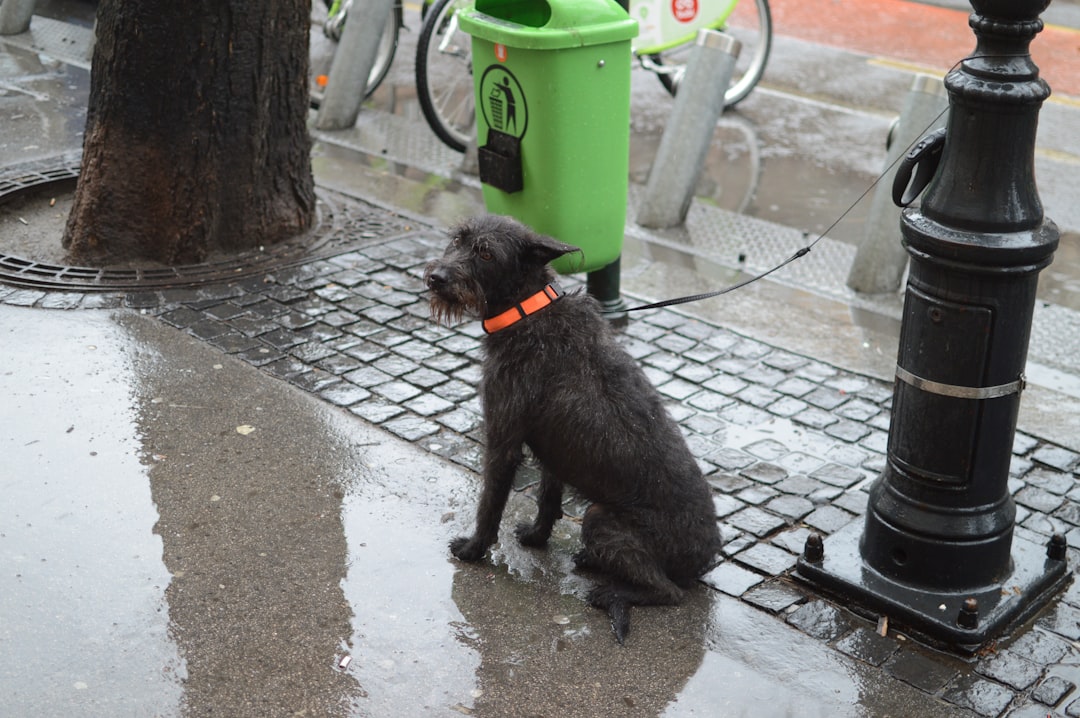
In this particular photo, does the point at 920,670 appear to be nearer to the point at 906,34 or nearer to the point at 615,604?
the point at 615,604

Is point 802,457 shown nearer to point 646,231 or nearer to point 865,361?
point 865,361

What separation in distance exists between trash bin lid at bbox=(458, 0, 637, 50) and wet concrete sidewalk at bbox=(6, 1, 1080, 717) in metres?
1.46

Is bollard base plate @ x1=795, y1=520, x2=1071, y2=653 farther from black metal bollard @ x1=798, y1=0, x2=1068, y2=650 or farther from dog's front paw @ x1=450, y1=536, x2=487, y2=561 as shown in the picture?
dog's front paw @ x1=450, y1=536, x2=487, y2=561

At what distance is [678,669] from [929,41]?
1205 cm

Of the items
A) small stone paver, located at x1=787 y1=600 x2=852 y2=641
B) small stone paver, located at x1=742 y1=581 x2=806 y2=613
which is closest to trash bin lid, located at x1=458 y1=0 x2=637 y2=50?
small stone paver, located at x1=742 y1=581 x2=806 y2=613

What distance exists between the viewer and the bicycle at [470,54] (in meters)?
8.84

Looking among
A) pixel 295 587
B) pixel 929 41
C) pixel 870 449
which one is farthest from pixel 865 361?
pixel 929 41

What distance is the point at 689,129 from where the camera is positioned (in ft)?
25.4

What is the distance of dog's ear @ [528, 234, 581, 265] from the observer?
398 cm

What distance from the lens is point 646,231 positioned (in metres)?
7.75

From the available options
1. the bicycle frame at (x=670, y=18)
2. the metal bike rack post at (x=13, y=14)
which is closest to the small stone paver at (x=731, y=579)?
the bicycle frame at (x=670, y=18)

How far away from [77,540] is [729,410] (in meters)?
2.81

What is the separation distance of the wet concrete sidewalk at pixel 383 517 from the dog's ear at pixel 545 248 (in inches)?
42.6

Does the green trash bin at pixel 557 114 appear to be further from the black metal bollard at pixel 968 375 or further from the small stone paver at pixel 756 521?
the black metal bollard at pixel 968 375
